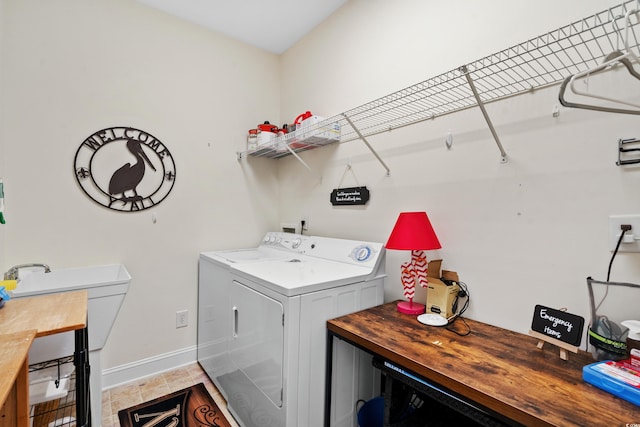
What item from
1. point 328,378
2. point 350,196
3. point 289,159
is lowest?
point 328,378

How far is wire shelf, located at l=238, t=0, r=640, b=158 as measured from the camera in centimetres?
103

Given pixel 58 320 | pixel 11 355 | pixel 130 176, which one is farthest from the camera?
pixel 130 176

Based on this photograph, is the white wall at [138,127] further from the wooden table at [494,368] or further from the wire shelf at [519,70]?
the wooden table at [494,368]

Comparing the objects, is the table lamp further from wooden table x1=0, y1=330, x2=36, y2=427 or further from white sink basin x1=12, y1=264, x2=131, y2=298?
white sink basin x1=12, y1=264, x2=131, y2=298

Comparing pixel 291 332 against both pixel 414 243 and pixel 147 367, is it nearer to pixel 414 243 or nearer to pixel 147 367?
pixel 414 243

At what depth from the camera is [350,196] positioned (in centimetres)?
213

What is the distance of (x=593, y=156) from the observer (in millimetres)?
1133

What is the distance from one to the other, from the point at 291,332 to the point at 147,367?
1.63 metres

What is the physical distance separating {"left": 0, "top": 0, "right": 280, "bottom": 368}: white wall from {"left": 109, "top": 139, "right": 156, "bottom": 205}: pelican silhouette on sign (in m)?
0.13

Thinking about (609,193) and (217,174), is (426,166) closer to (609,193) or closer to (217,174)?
(609,193)

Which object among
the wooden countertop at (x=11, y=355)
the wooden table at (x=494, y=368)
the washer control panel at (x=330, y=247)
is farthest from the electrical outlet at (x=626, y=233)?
the wooden countertop at (x=11, y=355)

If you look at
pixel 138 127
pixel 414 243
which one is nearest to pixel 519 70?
pixel 414 243

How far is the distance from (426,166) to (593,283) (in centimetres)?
89

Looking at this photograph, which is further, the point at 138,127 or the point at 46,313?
the point at 138,127
